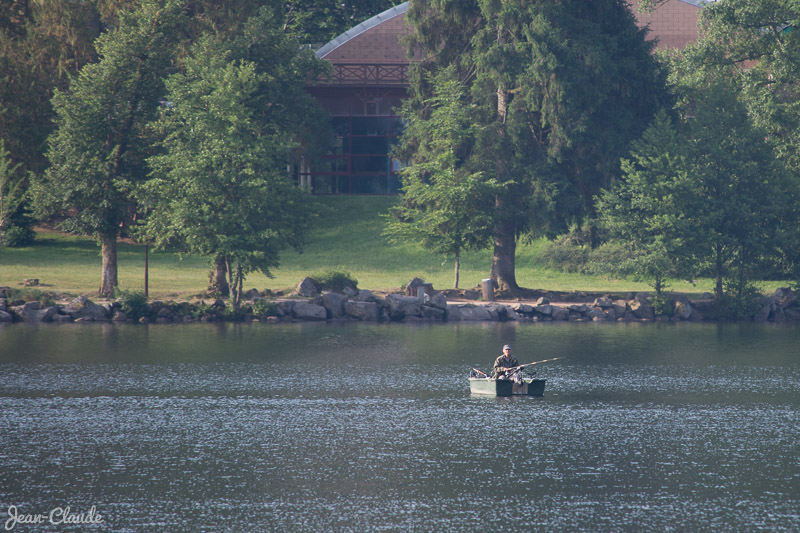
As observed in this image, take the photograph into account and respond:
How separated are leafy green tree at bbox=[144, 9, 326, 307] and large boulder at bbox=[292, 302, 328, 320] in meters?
2.65

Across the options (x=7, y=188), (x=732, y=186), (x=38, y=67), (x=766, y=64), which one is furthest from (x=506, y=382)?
(x=38, y=67)

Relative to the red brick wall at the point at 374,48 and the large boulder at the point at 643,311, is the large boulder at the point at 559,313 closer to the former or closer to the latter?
the large boulder at the point at 643,311

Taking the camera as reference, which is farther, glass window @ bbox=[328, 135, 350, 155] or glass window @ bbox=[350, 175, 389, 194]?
glass window @ bbox=[350, 175, 389, 194]

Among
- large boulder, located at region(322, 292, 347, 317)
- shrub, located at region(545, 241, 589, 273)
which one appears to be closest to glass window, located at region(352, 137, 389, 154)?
shrub, located at region(545, 241, 589, 273)

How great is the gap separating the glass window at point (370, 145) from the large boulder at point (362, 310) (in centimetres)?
2786

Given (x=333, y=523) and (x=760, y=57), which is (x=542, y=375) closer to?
(x=333, y=523)

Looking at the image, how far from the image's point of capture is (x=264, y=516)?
20.5 m

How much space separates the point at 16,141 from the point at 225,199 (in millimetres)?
15936

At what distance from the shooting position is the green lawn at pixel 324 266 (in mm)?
57188

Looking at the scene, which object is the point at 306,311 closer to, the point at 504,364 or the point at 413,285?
the point at 413,285

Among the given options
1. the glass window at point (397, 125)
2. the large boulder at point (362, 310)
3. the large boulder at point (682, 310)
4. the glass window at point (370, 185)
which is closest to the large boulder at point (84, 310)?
the large boulder at point (362, 310)

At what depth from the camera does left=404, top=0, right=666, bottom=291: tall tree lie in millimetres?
53625

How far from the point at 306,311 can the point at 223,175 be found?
8378 mm

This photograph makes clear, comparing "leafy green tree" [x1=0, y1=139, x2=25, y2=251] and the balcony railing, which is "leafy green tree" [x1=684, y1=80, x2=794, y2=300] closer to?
the balcony railing
